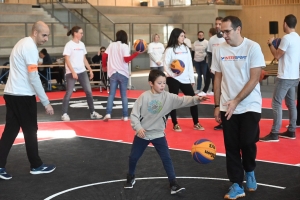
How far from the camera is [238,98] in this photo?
19.2ft

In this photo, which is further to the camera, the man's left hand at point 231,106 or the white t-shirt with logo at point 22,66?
the white t-shirt with logo at point 22,66

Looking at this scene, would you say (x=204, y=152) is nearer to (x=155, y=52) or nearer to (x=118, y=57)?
(x=118, y=57)

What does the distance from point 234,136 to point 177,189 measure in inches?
33.2

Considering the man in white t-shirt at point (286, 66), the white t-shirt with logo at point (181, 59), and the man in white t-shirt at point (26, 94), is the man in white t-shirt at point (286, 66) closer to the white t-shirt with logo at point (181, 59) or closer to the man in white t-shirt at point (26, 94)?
the white t-shirt with logo at point (181, 59)

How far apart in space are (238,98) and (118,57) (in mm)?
5590

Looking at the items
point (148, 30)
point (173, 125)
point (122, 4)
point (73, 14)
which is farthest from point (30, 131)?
point (122, 4)

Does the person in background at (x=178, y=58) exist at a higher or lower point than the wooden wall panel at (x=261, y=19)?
lower

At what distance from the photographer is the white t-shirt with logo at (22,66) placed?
22.9ft

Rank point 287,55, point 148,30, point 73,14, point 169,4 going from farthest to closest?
point 169,4 → point 148,30 → point 73,14 → point 287,55

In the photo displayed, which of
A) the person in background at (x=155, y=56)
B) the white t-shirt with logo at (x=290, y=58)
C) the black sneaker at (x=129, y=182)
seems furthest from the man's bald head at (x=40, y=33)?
the person in background at (x=155, y=56)

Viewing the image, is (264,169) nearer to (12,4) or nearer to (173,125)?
(173,125)

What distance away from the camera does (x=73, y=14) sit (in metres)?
25.5

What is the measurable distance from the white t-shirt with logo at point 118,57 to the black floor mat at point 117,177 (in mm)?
2771

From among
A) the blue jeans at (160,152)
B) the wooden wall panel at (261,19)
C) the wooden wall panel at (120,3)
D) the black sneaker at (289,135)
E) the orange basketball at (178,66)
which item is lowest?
the black sneaker at (289,135)
